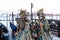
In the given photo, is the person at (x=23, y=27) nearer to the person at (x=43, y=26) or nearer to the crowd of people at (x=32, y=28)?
the crowd of people at (x=32, y=28)

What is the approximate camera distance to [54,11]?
2.09 m

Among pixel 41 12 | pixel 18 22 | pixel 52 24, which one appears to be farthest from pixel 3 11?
pixel 52 24

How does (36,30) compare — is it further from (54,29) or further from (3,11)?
(3,11)

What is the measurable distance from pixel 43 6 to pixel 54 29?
0.32m

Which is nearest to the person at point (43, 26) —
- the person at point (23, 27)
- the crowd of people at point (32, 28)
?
the crowd of people at point (32, 28)

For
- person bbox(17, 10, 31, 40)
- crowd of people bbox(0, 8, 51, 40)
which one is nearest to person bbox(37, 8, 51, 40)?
crowd of people bbox(0, 8, 51, 40)

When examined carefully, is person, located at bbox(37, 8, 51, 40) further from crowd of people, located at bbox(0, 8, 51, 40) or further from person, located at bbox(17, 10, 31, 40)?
person, located at bbox(17, 10, 31, 40)

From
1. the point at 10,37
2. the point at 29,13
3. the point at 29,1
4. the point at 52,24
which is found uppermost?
the point at 29,1

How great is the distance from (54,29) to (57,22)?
10cm

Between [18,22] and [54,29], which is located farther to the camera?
[54,29]

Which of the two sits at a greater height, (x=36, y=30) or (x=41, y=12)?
(x=41, y=12)

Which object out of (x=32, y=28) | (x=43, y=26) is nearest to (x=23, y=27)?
(x=32, y=28)

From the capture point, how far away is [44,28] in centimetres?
195

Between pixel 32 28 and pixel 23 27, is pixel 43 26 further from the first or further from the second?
pixel 23 27
